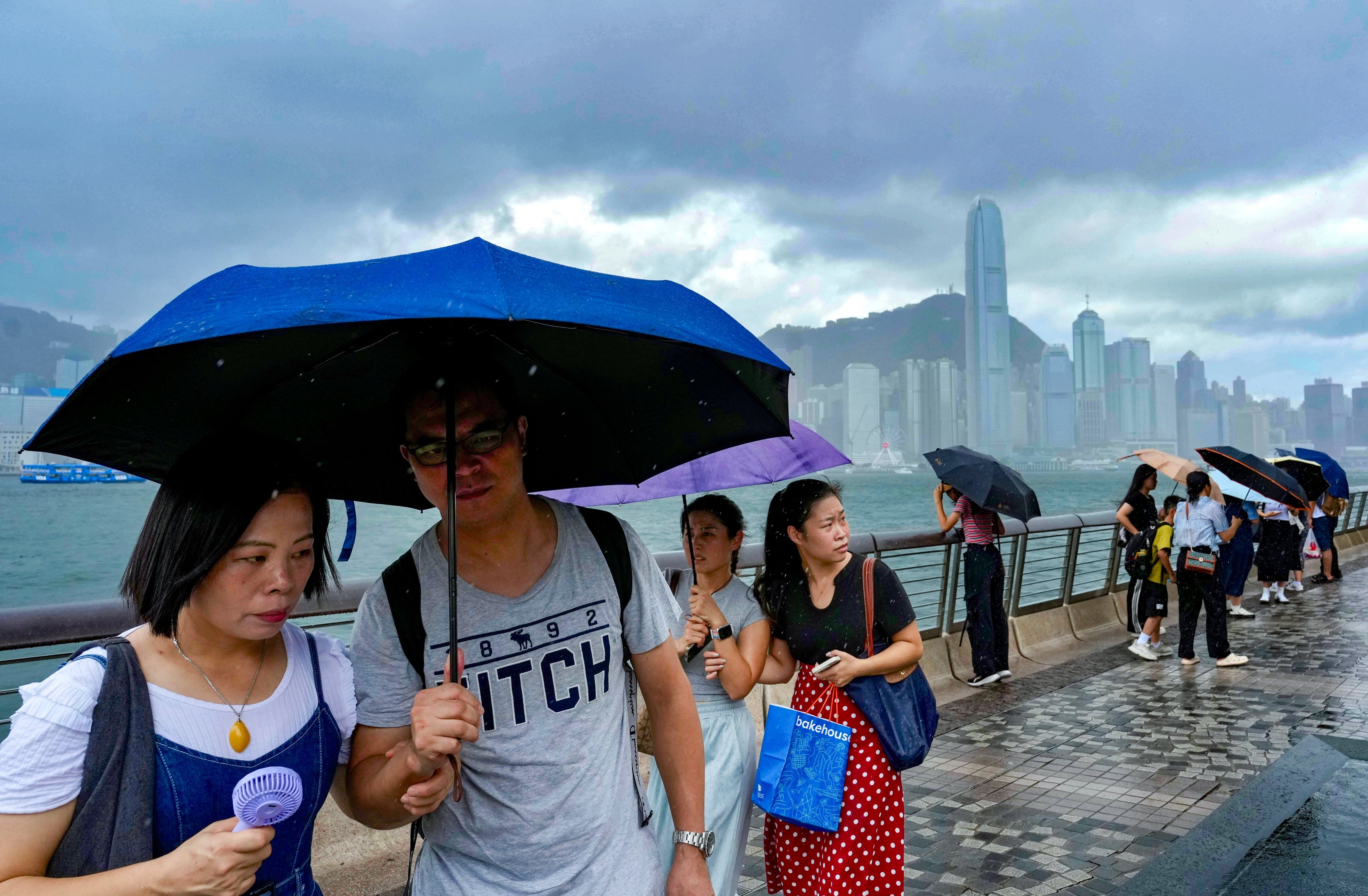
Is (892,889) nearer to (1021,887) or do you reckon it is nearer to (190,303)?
(1021,887)

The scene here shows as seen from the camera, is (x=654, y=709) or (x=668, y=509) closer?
(x=654, y=709)

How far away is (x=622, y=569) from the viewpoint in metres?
1.99

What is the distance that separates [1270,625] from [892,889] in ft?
34.5

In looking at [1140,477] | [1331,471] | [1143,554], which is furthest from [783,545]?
[1331,471]

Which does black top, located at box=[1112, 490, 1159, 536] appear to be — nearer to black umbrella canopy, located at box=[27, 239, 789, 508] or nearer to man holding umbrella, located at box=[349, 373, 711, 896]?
black umbrella canopy, located at box=[27, 239, 789, 508]

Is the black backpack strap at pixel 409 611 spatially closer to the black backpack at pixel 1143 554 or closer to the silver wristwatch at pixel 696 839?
the silver wristwatch at pixel 696 839

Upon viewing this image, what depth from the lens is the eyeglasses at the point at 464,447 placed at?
1.83 metres

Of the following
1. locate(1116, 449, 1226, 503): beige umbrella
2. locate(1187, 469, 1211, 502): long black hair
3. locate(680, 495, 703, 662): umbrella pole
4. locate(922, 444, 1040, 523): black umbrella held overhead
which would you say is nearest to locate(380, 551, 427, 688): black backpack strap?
locate(680, 495, 703, 662): umbrella pole

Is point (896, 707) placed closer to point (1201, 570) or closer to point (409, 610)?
point (409, 610)

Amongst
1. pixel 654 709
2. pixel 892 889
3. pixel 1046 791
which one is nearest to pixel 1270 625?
→ pixel 1046 791

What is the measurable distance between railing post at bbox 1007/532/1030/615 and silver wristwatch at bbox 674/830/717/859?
7.39 m

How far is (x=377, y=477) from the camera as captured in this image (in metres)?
2.35

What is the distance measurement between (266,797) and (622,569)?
780 mm

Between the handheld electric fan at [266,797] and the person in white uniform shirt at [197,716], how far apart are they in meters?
0.02
